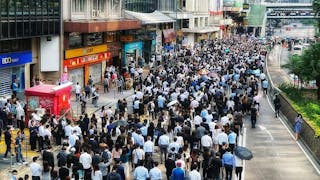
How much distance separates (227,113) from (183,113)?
2057 millimetres

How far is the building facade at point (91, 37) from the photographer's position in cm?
4269

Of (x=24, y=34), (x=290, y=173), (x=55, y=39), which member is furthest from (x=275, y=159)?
(x=55, y=39)

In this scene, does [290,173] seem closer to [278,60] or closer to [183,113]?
[183,113]

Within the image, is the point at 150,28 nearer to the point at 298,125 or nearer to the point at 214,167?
the point at 298,125

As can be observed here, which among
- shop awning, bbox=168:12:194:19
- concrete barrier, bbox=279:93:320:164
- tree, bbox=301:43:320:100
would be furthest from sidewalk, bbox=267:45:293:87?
shop awning, bbox=168:12:194:19

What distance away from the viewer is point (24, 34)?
36375 millimetres

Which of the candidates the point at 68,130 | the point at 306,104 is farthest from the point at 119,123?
the point at 306,104

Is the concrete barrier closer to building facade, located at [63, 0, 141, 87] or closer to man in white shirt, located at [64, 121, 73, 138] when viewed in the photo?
man in white shirt, located at [64, 121, 73, 138]

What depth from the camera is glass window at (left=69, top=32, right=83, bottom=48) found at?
4384 centimetres

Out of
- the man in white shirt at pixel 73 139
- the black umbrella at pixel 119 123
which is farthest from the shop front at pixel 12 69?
the man in white shirt at pixel 73 139

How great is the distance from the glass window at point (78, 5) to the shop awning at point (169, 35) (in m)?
28.1

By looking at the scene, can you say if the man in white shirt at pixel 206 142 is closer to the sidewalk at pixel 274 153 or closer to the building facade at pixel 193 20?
the sidewalk at pixel 274 153

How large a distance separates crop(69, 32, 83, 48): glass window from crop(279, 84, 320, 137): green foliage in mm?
14731

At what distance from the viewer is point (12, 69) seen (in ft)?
122
